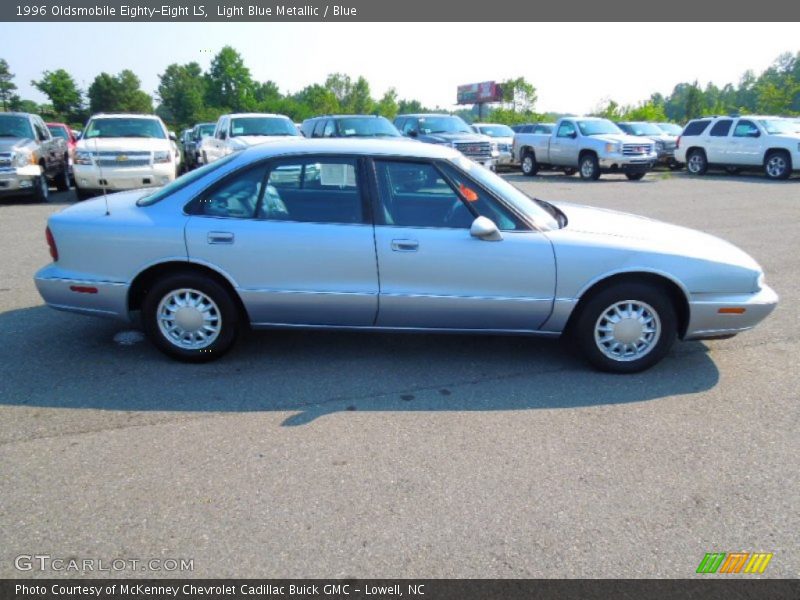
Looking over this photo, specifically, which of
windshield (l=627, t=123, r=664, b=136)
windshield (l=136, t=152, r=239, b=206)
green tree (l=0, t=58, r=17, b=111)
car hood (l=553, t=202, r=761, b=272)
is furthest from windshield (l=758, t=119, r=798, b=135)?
green tree (l=0, t=58, r=17, b=111)

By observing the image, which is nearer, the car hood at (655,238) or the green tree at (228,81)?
the car hood at (655,238)

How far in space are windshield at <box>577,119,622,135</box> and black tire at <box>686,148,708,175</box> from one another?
10.3 ft

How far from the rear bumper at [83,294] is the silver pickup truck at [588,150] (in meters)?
17.7

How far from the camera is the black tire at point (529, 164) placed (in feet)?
72.2

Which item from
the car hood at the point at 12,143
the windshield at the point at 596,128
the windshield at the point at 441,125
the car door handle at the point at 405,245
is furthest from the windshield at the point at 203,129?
the car door handle at the point at 405,245

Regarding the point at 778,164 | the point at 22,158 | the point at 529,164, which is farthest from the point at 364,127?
the point at 778,164

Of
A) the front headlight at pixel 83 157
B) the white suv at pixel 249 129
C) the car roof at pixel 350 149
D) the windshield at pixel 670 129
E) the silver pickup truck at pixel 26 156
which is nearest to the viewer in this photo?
the car roof at pixel 350 149

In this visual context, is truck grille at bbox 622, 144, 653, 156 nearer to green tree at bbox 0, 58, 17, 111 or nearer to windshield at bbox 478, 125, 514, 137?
windshield at bbox 478, 125, 514, 137

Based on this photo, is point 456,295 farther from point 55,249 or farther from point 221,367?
point 55,249

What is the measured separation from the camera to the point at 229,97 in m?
84.4

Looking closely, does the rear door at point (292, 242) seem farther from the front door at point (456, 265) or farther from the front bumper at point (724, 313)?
the front bumper at point (724, 313)

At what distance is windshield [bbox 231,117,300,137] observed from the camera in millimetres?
14377

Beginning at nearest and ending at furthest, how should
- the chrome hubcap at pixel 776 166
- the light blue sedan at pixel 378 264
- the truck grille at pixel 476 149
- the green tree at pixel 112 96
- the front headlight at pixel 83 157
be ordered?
the light blue sedan at pixel 378 264
the front headlight at pixel 83 157
the truck grille at pixel 476 149
the chrome hubcap at pixel 776 166
the green tree at pixel 112 96
